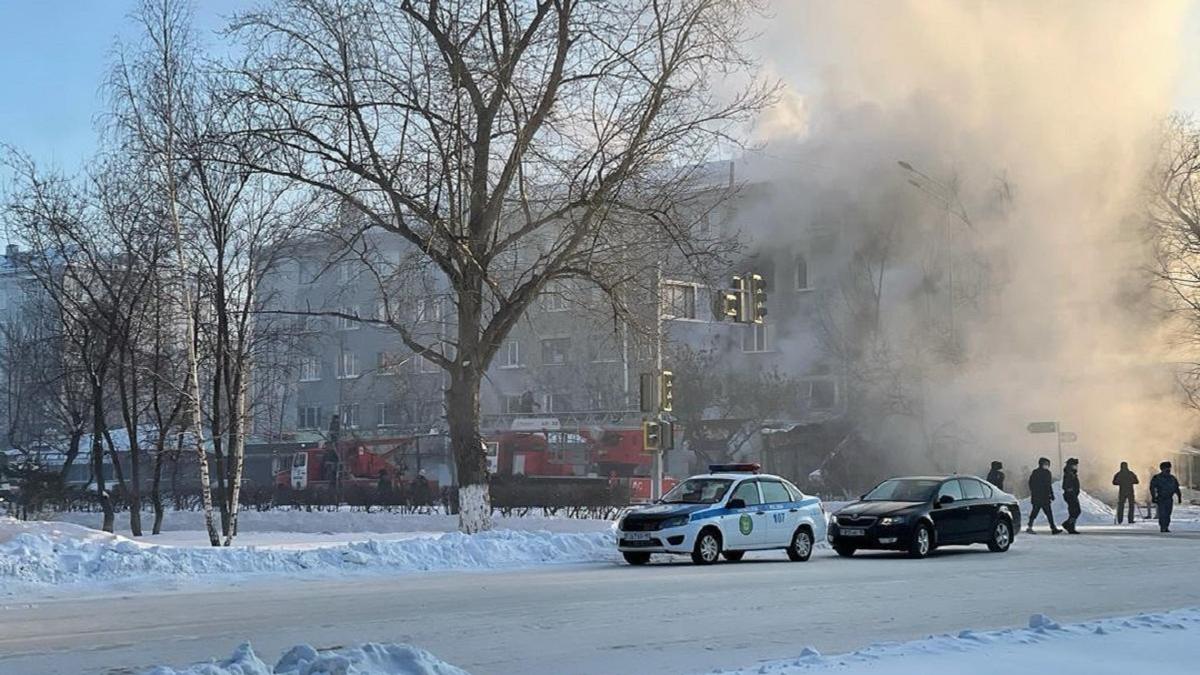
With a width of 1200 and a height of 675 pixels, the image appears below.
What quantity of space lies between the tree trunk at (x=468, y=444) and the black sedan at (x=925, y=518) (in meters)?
6.12

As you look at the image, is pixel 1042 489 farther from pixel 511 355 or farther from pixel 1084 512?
pixel 511 355

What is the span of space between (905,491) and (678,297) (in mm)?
7413

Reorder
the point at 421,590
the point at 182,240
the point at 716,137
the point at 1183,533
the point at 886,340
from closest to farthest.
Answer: the point at 421,590 → the point at 716,137 → the point at 182,240 → the point at 1183,533 → the point at 886,340

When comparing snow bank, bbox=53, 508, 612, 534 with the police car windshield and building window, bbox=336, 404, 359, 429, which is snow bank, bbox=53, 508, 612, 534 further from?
building window, bbox=336, 404, 359, 429

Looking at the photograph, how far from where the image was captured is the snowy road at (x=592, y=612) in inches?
375

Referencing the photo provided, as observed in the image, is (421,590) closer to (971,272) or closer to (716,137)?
(716,137)

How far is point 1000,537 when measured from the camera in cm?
2147

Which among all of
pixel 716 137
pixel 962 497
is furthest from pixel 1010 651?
pixel 716 137

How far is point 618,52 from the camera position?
22.2 m

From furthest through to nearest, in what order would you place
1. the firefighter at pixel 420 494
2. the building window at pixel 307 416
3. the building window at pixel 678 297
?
the building window at pixel 307 416
the firefighter at pixel 420 494
the building window at pixel 678 297

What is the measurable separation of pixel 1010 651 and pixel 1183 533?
20542 millimetres

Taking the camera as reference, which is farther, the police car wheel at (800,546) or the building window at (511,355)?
the building window at (511,355)

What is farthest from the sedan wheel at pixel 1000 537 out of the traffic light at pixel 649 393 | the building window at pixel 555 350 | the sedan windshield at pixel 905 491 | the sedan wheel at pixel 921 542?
the building window at pixel 555 350

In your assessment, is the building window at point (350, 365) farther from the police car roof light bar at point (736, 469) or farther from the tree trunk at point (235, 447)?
the police car roof light bar at point (736, 469)
